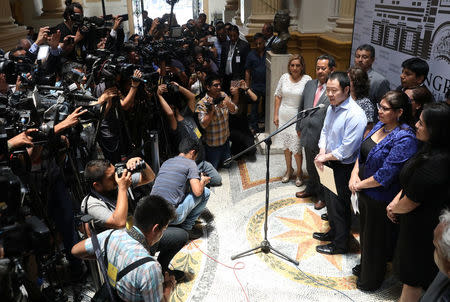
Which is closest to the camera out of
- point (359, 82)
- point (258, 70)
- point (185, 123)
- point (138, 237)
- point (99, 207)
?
point (138, 237)

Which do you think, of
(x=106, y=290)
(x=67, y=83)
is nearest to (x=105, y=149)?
(x=67, y=83)

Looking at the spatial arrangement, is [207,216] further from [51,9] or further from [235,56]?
[51,9]

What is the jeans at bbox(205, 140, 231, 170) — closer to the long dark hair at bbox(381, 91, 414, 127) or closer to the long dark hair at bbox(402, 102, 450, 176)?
the long dark hair at bbox(381, 91, 414, 127)

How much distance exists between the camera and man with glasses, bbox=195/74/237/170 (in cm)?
436

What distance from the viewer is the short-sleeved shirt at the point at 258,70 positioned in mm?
6094

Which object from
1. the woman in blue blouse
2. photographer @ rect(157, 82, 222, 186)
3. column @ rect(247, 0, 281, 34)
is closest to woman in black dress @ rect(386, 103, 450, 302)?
the woman in blue blouse

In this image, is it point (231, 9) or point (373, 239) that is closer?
point (373, 239)

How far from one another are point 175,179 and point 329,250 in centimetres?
147

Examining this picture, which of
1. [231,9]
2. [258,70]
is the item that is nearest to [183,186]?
[258,70]

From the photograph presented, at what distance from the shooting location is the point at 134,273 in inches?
69.3

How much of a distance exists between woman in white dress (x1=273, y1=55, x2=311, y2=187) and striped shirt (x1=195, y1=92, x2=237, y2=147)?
0.63 meters

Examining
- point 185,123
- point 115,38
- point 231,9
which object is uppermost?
point 231,9

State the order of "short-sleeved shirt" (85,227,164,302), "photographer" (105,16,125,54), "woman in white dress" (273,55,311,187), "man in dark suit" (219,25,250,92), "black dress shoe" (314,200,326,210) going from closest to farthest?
"short-sleeved shirt" (85,227,164,302), "black dress shoe" (314,200,326,210), "woman in white dress" (273,55,311,187), "photographer" (105,16,125,54), "man in dark suit" (219,25,250,92)

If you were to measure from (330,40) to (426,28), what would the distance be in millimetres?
2458
